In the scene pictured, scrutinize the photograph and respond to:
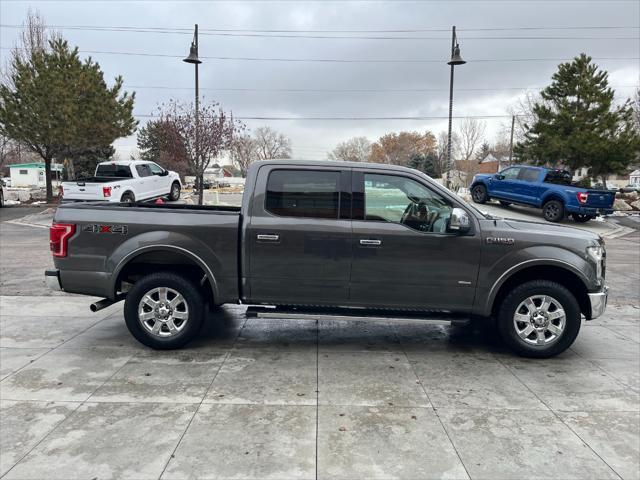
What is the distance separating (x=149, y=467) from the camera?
10.1 feet

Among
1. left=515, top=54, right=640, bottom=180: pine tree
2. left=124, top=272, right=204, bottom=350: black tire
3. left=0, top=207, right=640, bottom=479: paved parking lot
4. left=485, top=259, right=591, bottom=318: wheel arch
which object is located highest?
left=515, top=54, right=640, bottom=180: pine tree

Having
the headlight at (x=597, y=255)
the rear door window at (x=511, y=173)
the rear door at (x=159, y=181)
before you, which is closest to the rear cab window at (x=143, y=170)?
the rear door at (x=159, y=181)

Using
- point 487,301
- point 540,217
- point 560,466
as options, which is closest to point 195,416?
point 560,466

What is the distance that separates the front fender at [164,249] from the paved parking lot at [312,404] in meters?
0.94

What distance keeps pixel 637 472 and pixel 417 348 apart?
249 centimetres

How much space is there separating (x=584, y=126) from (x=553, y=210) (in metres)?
8.33

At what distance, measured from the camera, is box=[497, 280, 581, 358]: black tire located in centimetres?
492

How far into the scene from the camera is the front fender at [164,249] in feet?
16.2

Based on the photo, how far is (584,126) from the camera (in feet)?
78.9

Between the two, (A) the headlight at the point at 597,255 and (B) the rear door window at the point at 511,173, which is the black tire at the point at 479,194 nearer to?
(B) the rear door window at the point at 511,173

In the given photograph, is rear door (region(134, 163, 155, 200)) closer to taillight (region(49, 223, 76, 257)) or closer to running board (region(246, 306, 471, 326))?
taillight (region(49, 223, 76, 257))

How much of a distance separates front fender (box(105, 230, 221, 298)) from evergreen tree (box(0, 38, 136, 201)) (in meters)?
22.7


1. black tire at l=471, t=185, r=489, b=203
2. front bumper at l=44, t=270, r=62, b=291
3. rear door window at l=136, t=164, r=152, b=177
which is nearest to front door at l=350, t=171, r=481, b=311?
front bumper at l=44, t=270, r=62, b=291

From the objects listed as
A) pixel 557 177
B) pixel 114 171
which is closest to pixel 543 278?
pixel 557 177
